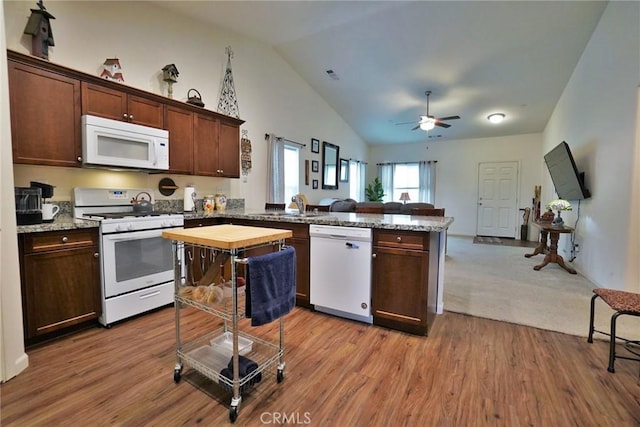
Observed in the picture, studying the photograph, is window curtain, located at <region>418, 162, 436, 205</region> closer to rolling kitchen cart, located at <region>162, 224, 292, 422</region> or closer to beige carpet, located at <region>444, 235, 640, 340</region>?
beige carpet, located at <region>444, 235, 640, 340</region>

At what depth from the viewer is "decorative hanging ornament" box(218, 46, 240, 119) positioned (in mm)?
4082

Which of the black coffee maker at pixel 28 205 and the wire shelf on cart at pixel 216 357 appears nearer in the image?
the wire shelf on cart at pixel 216 357

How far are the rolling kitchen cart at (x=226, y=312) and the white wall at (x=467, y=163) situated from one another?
7.57 metres

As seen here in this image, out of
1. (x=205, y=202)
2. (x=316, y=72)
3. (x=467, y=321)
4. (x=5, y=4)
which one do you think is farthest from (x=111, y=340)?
(x=316, y=72)

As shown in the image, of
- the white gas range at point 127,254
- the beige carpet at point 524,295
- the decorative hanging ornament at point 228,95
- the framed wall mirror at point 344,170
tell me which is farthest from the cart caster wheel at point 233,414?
the framed wall mirror at point 344,170

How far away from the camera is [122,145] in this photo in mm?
2680

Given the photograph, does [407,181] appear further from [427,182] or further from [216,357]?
[216,357]

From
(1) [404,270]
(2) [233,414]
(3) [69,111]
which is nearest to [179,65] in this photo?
(3) [69,111]

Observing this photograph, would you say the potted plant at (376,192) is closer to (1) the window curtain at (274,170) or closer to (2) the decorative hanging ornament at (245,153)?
(1) the window curtain at (274,170)

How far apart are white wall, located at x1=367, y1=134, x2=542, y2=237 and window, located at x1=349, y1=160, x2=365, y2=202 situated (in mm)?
1244

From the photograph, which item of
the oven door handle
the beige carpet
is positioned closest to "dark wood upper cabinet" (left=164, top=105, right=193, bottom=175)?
the oven door handle

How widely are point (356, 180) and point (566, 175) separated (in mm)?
4909

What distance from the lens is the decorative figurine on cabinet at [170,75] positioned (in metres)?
3.22

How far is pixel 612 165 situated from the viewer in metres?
3.35
